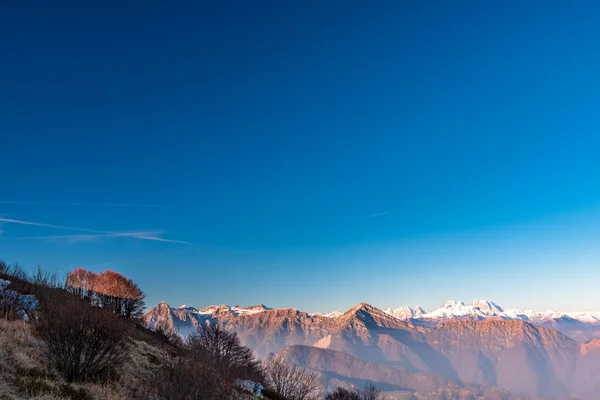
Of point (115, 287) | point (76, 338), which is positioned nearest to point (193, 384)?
point (76, 338)

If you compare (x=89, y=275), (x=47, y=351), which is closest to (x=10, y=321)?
(x=47, y=351)

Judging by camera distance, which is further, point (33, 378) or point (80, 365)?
point (80, 365)

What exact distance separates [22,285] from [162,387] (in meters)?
22.5

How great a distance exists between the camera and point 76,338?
1789 centimetres

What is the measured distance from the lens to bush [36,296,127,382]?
58.1ft

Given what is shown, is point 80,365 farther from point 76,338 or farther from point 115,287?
point 115,287

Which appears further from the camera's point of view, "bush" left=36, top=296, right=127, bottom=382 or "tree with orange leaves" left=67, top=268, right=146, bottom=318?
"tree with orange leaves" left=67, top=268, right=146, bottom=318

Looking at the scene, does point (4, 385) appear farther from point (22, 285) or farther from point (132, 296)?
point (132, 296)

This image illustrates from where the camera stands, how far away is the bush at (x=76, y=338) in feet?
58.1

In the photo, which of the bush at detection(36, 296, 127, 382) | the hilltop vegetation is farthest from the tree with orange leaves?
the bush at detection(36, 296, 127, 382)

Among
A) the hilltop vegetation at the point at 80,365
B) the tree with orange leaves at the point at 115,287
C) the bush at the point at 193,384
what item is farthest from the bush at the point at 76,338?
the tree with orange leaves at the point at 115,287

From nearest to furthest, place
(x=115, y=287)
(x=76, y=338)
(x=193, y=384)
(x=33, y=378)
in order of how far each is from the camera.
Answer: (x=193, y=384), (x=33, y=378), (x=76, y=338), (x=115, y=287)

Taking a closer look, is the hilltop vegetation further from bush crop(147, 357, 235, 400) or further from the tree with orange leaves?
the tree with orange leaves

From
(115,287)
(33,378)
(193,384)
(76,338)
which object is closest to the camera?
(193,384)
